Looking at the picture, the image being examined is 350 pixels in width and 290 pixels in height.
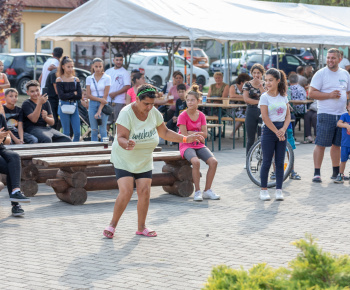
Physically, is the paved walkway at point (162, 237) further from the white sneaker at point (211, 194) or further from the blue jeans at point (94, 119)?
the blue jeans at point (94, 119)

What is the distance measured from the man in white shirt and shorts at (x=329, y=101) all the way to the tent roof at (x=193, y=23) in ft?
12.5

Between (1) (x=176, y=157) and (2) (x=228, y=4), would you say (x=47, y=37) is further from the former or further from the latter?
(1) (x=176, y=157)

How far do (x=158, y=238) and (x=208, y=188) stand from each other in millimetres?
2397

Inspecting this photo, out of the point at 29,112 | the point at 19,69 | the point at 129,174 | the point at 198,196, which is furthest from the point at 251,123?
the point at 19,69

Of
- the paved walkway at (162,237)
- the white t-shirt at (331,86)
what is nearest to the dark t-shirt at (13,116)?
the paved walkway at (162,237)

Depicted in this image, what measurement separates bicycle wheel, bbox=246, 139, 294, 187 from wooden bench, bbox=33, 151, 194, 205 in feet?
3.91

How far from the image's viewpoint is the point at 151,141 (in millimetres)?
6973

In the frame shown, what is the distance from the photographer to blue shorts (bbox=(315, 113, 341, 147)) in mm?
10844

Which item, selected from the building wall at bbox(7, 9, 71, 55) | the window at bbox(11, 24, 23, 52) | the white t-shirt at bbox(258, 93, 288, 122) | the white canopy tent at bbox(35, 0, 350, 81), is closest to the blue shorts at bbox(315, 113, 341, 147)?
the white t-shirt at bbox(258, 93, 288, 122)

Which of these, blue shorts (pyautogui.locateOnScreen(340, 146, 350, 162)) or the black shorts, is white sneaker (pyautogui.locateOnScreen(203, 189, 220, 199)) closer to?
the black shorts

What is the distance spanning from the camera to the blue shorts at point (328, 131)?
427 inches

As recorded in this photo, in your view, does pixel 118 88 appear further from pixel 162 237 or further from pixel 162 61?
pixel 162 61

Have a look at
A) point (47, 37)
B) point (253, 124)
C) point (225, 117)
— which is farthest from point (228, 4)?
point (253, 124)

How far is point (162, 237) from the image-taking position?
709 centimetres
